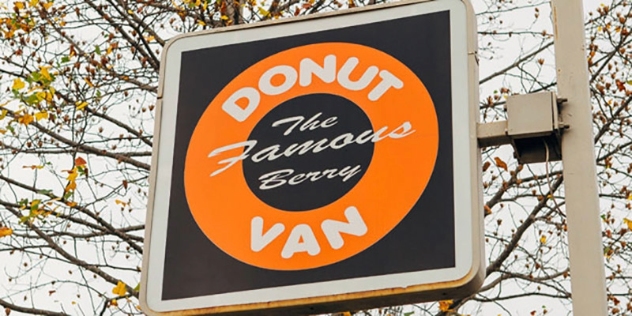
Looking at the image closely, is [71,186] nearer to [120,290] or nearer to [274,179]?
[120,290]

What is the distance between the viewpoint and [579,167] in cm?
322

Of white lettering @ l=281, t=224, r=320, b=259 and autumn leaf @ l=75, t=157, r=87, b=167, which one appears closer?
white lettering @ l=281, t=224, r=320, b=259

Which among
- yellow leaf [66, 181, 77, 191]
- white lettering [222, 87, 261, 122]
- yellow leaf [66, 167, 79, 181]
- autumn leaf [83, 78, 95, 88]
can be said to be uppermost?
autumn leaf [83, 78, 95, 88]

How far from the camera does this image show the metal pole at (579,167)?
3.00m

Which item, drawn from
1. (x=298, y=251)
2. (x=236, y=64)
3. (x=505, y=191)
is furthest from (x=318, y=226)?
(x=505, y=191)

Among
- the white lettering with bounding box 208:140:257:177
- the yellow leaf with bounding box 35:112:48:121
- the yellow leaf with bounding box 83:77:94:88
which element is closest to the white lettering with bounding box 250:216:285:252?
the white lettering with bounding box 208:140:257:177

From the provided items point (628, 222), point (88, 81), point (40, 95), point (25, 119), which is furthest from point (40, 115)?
point (628, 222)

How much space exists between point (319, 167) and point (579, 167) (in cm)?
80

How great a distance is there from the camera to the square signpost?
3184 millimetres

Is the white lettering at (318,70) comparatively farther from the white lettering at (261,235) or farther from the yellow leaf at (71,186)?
the yellow leaf at (71,186)

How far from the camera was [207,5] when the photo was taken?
28.0 ft

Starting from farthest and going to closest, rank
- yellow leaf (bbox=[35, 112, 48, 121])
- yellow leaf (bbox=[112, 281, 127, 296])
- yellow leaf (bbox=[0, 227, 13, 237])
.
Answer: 1. yellow leaf (bbox=[35, 112, 48, 121])
2. yellow leaf (bbox=[0, 227, 13, 237])
3. yellow leaf (bbox=[112, 281, 127, 296])

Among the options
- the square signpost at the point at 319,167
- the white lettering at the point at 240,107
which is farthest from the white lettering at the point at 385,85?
the white lettering at the point at 240,107

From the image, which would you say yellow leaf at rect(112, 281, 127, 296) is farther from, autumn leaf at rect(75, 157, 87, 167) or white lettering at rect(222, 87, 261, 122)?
white lettering at rect(222, 87, 261, 122)
